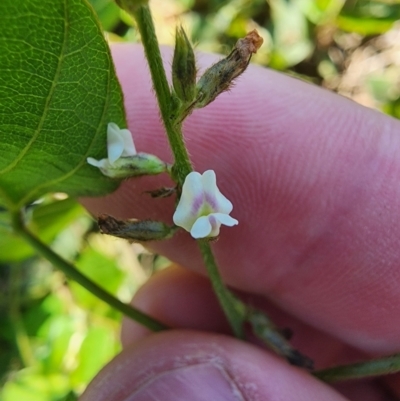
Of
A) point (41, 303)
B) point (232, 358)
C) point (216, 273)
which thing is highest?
point (216, 273)

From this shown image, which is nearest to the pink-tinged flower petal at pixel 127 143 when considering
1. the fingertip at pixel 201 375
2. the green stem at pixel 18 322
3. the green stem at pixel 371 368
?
the fingertip at pixel 201 375

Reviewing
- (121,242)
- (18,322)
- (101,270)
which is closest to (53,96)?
(101,270)

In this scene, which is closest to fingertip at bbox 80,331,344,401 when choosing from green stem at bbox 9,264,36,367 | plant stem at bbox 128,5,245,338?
plant stem at bbox 128,5,245,338

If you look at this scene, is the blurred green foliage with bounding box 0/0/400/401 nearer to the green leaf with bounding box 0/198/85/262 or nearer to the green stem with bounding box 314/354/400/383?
the green leaf with bounding box 0/198/85/262

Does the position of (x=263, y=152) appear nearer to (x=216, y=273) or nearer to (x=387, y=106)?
(x=216, y=273)

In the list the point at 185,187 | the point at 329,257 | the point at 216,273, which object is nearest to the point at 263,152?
the point at 329,257

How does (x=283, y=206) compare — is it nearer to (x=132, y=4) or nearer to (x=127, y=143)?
(x=127, y=143)
